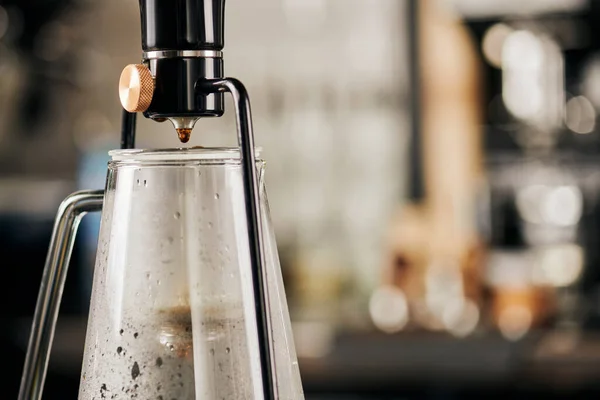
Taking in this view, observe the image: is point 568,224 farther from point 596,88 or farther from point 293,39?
point 293,39

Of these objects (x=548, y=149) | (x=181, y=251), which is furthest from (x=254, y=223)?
(x=548, y=149)

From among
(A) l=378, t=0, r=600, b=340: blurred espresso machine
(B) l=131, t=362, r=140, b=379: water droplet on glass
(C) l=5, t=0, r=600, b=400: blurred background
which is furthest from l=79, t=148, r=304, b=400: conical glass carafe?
(A) l=378, t=0, r=600, b=340: blurred espresso machine

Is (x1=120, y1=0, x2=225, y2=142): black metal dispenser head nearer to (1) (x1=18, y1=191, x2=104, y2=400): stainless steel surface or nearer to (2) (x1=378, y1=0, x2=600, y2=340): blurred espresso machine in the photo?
(1) (x1=18, y1=191, x2=104, y2=400): stainless steel surface

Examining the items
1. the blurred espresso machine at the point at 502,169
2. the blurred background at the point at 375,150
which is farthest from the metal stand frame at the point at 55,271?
the blurred espresso machine at the point at 502,169

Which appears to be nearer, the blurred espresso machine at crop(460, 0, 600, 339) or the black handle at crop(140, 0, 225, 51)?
the black handle at crop(140, 0, 225, 51)

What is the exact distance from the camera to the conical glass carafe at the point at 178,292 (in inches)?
14.8

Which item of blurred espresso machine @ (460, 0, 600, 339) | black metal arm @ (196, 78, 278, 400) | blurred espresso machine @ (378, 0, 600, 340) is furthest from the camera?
blurred espresso machine @ (460, 0, 600, 339)

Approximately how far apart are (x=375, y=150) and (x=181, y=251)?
3.22m

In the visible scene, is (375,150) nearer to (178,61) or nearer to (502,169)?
(502,169)

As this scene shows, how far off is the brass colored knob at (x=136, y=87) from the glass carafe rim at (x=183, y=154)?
0.02 m

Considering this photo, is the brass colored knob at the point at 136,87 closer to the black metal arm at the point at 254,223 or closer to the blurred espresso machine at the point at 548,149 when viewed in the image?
the black metal arm at the point at 254,223

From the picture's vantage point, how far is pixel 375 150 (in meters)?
3.59

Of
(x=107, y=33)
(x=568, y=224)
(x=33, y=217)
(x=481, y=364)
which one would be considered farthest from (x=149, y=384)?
(x=107, y=33)

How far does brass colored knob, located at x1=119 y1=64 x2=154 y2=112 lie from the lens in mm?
376
